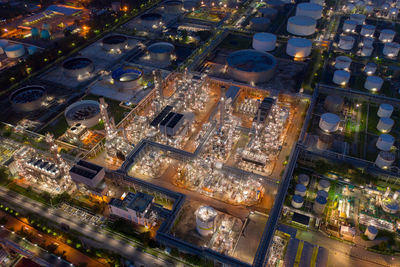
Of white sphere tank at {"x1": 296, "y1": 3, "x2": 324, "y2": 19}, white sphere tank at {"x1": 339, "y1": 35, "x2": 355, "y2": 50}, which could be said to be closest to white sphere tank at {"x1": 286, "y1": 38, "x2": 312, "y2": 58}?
white sphere tank at {"x1": 339, "y1": 35, "x2": 355, "y2": 50}

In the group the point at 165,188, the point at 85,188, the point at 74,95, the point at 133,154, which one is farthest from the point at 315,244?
the point at 74,95

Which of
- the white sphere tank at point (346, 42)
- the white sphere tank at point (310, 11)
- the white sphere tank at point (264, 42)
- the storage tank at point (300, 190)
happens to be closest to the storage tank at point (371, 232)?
the storage tank at point (300, 190)

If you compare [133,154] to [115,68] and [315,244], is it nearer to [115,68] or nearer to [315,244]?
[315,244]

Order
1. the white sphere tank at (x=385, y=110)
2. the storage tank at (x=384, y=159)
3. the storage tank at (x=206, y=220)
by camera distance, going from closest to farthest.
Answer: the storage tank at (x=206, y=220), the storage tank at (x=384, y=159), the white sphere tank at (x=385, y=110)

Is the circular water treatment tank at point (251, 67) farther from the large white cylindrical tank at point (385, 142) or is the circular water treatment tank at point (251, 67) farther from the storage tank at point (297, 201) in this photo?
the storage tank at point (297, 201)

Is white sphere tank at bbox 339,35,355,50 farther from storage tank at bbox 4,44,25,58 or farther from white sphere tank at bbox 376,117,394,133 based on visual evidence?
storage tank at bbox 4,44,25,58
